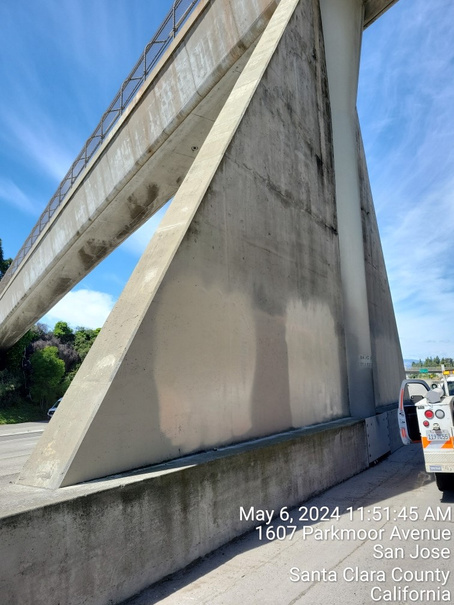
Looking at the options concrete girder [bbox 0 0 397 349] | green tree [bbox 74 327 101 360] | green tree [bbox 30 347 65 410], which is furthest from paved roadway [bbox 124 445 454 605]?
green tree [bbox 74 327 101 360]

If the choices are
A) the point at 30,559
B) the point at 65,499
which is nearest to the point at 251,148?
the point at 65,499

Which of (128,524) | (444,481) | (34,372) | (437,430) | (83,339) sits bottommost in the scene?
(444,481)

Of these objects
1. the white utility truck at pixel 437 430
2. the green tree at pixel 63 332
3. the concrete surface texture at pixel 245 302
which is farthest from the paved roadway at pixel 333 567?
the green tree at pixel 63 332

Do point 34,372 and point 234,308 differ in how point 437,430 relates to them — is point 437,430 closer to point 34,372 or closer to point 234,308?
point 234,308

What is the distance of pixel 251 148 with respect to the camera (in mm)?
6973

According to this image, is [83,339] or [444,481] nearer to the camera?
[444,481]

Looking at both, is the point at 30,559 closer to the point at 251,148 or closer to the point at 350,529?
the point at 350,529

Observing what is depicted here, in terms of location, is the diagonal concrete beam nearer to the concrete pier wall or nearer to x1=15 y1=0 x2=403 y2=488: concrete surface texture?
x1=15 y1=0 x2=403 y2=488: concrete surface texture

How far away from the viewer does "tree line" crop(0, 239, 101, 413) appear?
36750 millimetres

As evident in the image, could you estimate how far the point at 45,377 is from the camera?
38594 millimetres

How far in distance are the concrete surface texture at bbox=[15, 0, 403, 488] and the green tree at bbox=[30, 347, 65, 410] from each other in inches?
1344

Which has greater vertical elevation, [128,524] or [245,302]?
[245,302]

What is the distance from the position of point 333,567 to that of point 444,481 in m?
3.47

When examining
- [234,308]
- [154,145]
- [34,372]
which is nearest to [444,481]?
[234,308]
